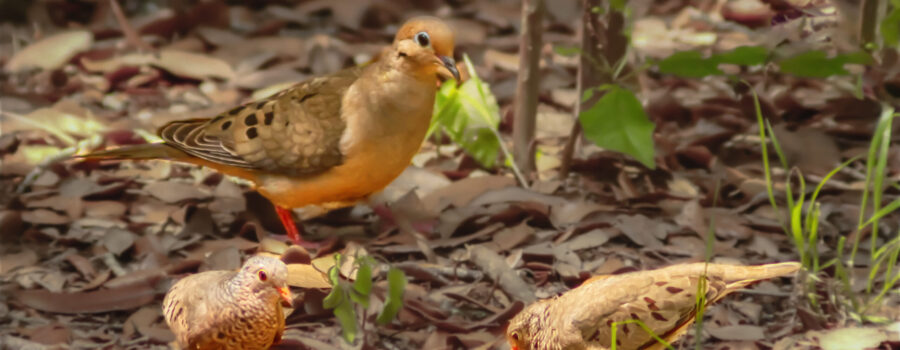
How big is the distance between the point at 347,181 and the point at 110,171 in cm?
145

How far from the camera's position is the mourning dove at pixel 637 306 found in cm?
295

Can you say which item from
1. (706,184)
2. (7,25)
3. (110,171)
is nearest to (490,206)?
(706,184)

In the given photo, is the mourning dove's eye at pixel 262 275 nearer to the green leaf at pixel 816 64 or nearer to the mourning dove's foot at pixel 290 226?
the mourning dove's foot at pixel 290 226

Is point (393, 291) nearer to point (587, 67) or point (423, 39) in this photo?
point (423, 39)

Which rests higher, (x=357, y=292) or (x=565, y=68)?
(x=357, y=292)

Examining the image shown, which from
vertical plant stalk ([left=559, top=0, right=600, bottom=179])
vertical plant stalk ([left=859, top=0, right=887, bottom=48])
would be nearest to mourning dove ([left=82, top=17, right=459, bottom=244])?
vertical plant stalk ([left=559, top=0, right=600, bottom=179])

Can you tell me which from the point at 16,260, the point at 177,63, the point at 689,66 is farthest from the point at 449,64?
the point at 177,63

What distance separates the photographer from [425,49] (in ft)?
12.3

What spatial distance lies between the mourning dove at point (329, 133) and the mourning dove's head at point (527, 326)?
988 millimetres

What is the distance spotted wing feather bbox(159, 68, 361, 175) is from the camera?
4031mm

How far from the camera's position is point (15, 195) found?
15.0ft

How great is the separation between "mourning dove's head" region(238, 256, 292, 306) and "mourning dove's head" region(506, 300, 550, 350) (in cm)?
65

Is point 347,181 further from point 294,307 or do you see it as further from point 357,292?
point 357,292

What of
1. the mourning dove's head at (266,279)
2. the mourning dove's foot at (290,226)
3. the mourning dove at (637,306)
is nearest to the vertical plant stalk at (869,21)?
the mourning dove at (637,306)
